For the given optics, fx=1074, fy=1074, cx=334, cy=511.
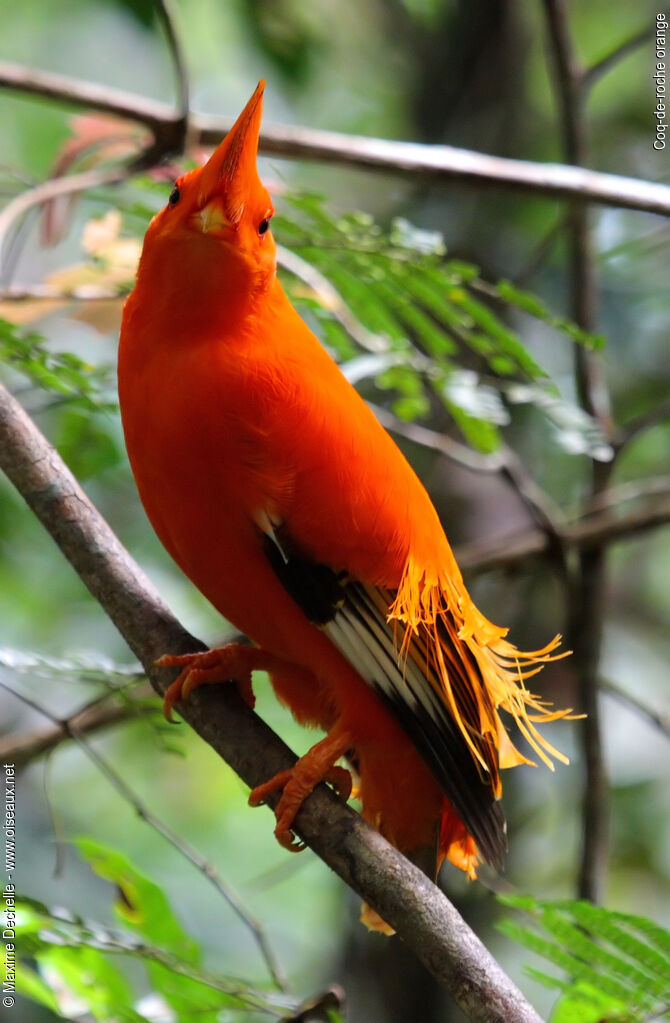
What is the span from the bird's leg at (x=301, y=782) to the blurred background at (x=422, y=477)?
1.27 metres

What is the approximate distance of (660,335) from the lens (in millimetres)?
4145

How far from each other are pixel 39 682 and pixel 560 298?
2.46 metres

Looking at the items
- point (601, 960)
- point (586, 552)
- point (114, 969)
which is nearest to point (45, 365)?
point (114, 969)

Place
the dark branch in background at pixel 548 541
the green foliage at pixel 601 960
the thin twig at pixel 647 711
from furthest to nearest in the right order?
the dark branch in background at pixel 548 541, the thin twig at pixel 647 711, the green foliage at pixel 601 960

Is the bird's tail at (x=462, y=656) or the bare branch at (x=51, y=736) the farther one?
the bare branch at (x=51, y=736)

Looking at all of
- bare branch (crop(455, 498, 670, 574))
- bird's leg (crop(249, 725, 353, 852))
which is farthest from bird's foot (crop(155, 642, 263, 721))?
bare branch (crop(455, 498, 670, 574))

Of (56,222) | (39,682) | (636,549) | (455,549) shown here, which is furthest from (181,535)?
(636,549)

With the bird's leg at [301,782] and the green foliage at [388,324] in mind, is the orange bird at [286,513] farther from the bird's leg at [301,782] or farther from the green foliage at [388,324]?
the green foliage at [388,324]

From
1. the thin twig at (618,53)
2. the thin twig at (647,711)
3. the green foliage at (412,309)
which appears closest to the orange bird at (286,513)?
the green foliage at (412,309)

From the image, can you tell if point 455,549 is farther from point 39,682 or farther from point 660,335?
point 39,682

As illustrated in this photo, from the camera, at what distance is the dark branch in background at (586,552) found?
279cm

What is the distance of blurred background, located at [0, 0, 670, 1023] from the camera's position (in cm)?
340

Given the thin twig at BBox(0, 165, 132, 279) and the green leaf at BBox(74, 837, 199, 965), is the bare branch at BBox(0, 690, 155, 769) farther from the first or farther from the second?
the thin twig at BBox(0, 165, 132, 279)
